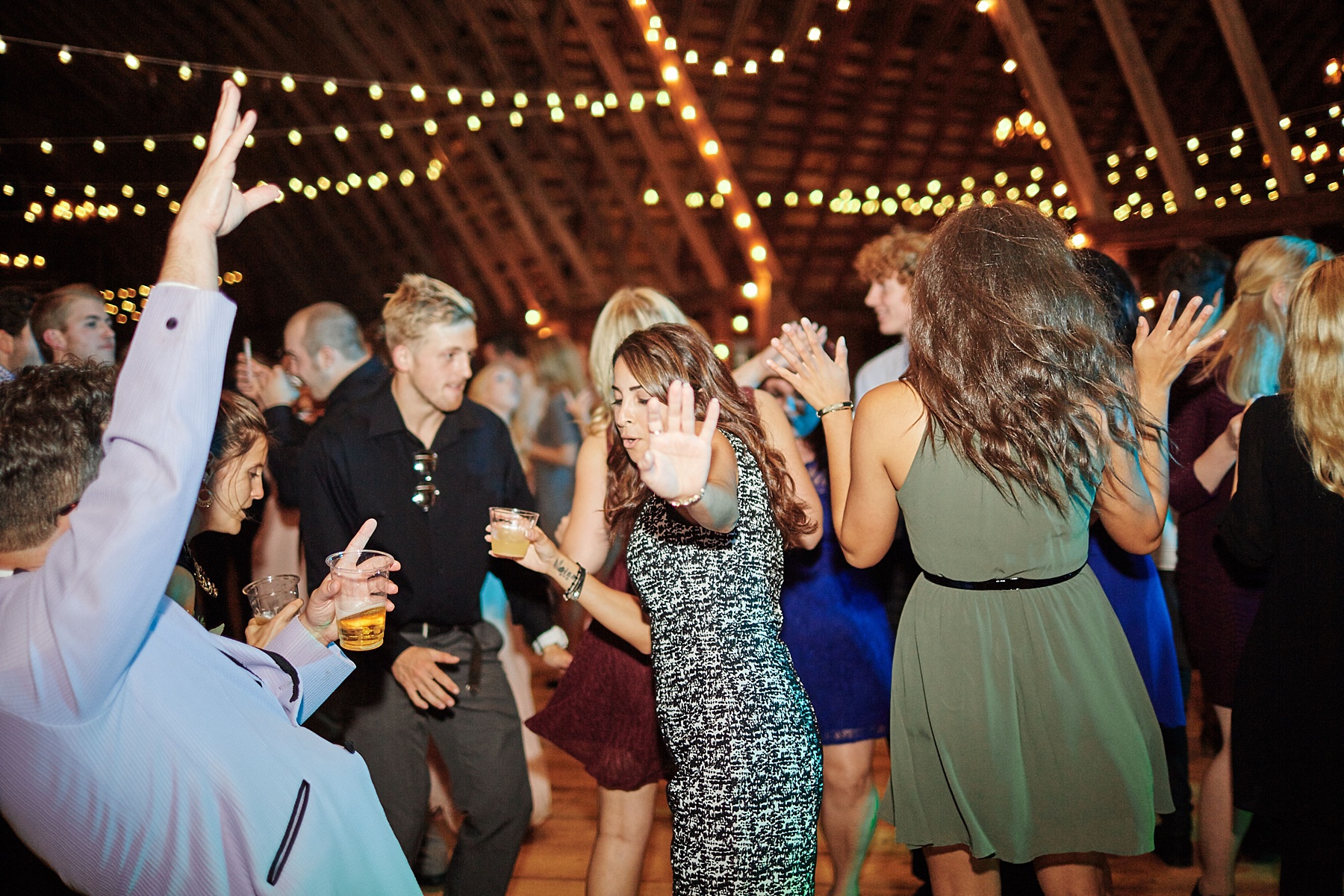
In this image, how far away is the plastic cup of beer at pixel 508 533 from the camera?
6.02ft

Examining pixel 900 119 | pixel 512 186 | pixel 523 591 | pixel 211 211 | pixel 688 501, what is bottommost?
pixel 523 591

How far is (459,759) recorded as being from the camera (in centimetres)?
220

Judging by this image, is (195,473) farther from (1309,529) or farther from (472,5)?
(472,5)

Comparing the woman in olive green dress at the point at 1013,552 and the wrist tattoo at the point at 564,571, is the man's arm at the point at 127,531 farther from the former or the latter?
the woman in olive green dress at the point at 1013,552

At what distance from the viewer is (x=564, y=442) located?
490 centimetres

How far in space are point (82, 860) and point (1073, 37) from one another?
8150 millimetres

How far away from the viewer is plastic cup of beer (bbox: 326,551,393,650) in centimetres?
154

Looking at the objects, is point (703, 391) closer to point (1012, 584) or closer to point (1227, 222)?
point (1012, 584)

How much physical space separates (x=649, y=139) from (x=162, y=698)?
21.4ft

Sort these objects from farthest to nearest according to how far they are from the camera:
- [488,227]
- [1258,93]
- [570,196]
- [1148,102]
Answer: [488,227], [570,196], [1148,102], [1258,93]

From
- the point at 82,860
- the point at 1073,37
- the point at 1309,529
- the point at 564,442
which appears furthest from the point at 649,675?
the point at 1073,37

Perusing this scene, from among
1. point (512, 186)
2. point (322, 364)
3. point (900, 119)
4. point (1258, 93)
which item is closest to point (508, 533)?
point (322, 364)

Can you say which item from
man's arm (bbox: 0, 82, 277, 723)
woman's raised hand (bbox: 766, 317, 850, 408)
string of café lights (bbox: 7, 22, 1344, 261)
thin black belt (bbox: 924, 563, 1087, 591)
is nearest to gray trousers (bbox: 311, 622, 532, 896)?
woman's raised hand (bbox: 766, 317, 850, 408)

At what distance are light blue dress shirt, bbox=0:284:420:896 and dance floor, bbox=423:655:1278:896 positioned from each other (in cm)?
175
